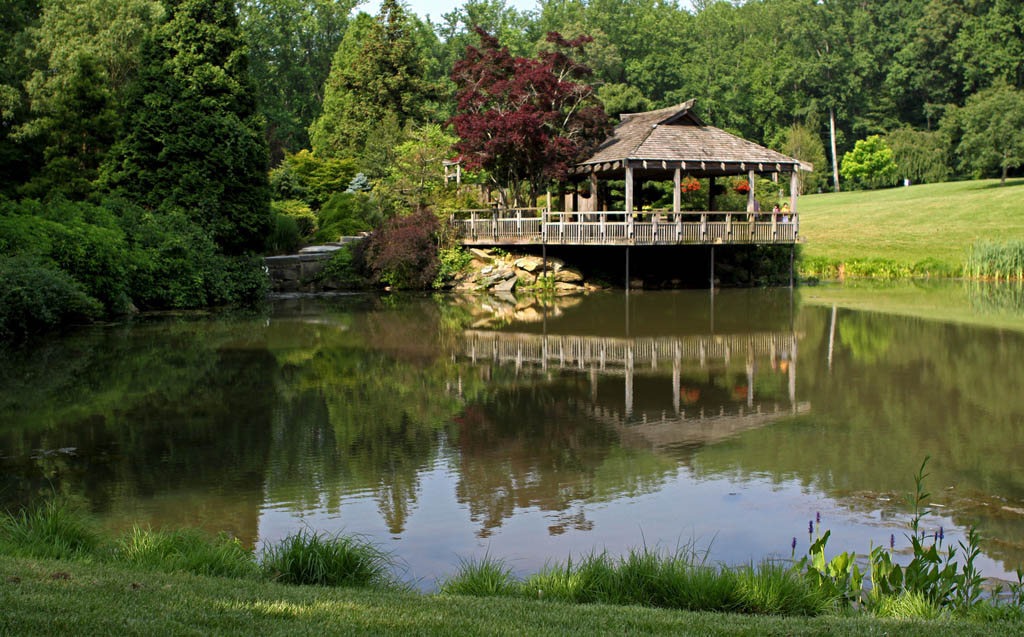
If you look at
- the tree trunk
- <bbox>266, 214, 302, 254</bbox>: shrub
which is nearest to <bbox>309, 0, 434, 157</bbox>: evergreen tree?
<bbox>266, 214, 302, 254</bbox>: shrub

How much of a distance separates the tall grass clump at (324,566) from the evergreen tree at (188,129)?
2159 centimetres

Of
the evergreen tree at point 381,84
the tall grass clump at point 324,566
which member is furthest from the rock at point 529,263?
the tall grass clump at point 324,566

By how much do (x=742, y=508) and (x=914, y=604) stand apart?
2887mm

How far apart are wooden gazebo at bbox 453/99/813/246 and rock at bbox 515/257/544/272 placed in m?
0.81

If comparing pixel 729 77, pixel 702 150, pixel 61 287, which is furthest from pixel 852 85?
pixel 61 287

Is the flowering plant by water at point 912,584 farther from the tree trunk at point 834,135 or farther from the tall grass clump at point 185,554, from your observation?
the tree trunk at point 834,135

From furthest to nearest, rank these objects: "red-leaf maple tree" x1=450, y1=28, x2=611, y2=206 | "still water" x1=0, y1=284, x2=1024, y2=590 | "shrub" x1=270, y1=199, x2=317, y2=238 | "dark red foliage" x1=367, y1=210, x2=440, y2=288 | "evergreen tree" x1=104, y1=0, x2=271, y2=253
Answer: "shrub" x1=270, y1=199, x2=317, y2=238, "red-leaf maple tree" x1=450, y1=28, x2=611, y2=206, "dark red foliage" x1=367, y1=210, x2=440, y2=288, "evergreen tree" x1=104, y1=0, x2=271, y2=253, "still water" x1=0, y1=284, x2=1024, y2=590

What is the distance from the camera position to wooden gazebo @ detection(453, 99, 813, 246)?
97.3 ft

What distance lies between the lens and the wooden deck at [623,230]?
29562mm

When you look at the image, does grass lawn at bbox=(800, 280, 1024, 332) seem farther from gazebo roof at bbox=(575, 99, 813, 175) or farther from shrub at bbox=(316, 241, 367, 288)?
shrub at bbox=(316, 241, 367, 288)

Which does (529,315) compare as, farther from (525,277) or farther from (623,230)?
(525,277)

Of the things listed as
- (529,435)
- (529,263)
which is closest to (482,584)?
(529,435)

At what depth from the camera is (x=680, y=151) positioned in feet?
99.5

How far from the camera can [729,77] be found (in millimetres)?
71562
